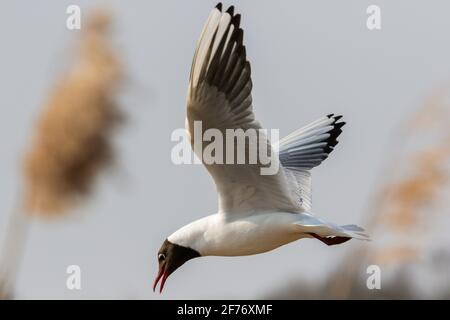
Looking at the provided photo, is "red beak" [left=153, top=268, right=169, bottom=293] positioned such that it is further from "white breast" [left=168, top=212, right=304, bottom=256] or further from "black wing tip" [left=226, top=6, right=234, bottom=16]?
"black wing tip" [left=226, top=6, right=234, bottom=16]

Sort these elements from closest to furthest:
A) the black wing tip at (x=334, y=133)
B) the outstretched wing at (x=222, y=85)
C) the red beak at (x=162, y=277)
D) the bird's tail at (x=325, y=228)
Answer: the outstretched wing at (x=222, y=85) < the bird's tail at (x=325, y=228) < the red beak at (x=162, y=277) < the black wing tip at (x=334, y=133)

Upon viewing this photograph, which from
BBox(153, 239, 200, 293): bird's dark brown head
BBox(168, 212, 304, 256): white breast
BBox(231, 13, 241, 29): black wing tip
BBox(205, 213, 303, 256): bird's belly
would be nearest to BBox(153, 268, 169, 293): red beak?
BBox(153, 239, 200, 293): bird's dark brown head

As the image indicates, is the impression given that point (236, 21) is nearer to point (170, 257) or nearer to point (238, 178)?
point (238, 178)

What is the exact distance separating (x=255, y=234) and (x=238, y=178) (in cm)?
22

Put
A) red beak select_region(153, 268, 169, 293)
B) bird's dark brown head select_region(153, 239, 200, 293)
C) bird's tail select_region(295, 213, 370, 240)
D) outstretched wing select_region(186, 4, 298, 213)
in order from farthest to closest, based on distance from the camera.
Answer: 1. red beak select_region(153, 268, 169, 293)
2. bird's dark brown head select_region(153, 239, 200, 293)
3. bird's tail select_region(295, 213, 370, 240)
4. outstretched wing select_region(186, 4, 298, 213)

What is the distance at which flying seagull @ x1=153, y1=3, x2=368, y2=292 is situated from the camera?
86.0 inches

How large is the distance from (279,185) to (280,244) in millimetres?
216

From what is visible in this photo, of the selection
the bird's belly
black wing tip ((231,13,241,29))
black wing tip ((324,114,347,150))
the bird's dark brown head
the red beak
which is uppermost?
black wing tip ((231,13,241,29))

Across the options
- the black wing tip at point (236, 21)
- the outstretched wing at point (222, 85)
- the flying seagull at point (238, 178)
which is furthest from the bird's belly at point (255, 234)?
the black wing tip at point (236, 21)

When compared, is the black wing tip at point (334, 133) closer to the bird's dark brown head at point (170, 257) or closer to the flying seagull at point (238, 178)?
the flying seagull at point (238, 178)

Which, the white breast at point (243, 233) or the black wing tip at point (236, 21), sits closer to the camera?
the black wing tip at point (236, 21)

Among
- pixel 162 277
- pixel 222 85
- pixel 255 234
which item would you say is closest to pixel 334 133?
pixel 255 234

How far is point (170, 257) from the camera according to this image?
2828mm

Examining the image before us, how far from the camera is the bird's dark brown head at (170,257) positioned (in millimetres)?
2768
